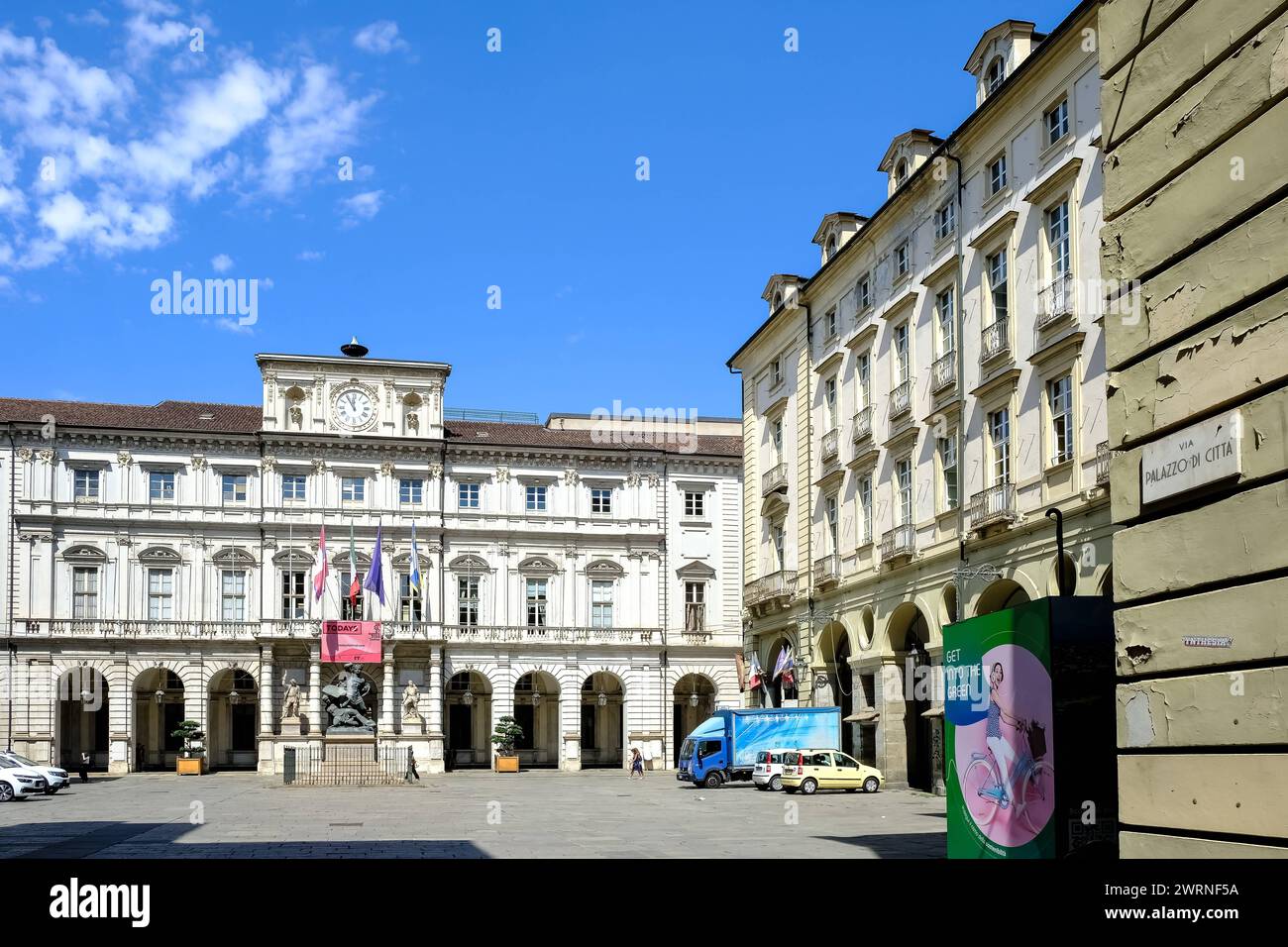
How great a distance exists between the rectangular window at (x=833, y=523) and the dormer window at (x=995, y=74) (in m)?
14.4

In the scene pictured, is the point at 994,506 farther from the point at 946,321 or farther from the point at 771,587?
the point at 771,587

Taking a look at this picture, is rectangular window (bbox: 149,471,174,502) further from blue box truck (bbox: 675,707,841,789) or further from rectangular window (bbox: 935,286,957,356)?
rectangular window (bbox: 935,286,957,356)

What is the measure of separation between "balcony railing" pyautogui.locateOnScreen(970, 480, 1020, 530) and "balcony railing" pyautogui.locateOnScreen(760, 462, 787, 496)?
50.6ft

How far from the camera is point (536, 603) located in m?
71.6

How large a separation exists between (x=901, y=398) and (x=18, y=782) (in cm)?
2923

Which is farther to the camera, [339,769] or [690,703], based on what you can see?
[690,703]

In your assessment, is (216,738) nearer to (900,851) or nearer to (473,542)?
(473,542)

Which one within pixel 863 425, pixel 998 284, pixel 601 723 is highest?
pixel 998 284

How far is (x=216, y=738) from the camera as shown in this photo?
232 feet

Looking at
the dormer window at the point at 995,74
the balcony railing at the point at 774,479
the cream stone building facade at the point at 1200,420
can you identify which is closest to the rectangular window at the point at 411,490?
the balcony railing at the point at 774,479

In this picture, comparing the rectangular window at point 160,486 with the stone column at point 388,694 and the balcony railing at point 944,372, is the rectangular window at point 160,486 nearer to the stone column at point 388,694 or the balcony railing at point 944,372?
the stone column at point 388,694

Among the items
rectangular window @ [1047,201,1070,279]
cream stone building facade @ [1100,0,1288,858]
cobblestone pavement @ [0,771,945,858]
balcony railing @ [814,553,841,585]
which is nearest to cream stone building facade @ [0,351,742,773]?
cobblestone pavement @ [0,771,945,858]

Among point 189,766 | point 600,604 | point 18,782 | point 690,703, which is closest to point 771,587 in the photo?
point 600,604

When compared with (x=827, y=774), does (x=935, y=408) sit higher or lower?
higher
